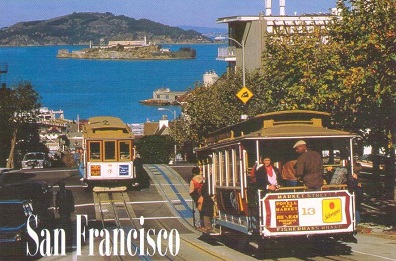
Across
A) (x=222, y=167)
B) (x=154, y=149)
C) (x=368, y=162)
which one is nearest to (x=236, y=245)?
(x=222, y=167)

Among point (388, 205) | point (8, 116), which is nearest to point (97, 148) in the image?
point (388, 205)

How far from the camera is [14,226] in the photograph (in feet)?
60.1

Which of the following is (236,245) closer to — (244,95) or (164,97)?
(244,95)

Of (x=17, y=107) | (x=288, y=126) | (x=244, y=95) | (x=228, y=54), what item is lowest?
(x=17, y=107)

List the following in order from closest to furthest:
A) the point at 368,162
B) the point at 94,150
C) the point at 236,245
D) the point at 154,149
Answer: the point at 236,245
the point at 94,150
the point at 368,162
the point at 154,149

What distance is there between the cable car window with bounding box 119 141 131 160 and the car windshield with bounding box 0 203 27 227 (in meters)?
16.2

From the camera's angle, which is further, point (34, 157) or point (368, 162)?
point (34, 157)

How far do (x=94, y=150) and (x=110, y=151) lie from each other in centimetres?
68

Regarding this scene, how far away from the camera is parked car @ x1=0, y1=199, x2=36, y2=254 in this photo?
17828mm

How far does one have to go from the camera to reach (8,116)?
61.4 m

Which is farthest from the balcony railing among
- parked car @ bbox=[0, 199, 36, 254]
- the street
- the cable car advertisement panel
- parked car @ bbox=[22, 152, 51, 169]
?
the cable car advertisement panel

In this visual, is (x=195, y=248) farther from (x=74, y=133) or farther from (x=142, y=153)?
(x=74, y=133)

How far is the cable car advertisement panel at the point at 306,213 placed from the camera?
53.6 ft

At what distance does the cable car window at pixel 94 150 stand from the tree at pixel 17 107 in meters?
27.2
